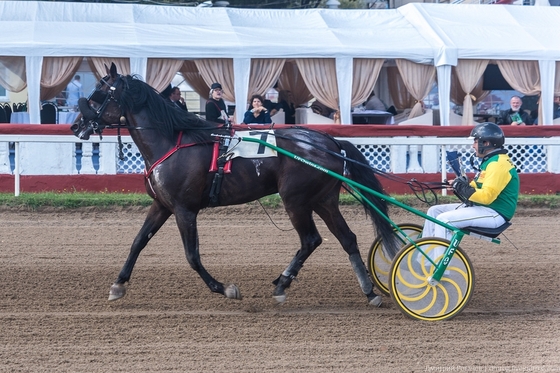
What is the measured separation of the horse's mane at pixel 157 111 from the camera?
6309mm

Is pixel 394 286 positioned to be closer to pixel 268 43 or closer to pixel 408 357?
pixel 408 357

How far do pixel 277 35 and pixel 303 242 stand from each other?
9984 mm

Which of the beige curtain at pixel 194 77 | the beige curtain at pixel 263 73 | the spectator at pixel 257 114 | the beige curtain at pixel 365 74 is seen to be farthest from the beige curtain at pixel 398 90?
the spectator at pixel 257 114

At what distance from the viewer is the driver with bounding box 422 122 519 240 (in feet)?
18.6

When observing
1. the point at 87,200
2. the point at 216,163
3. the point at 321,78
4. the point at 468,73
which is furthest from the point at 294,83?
the point at 216,163

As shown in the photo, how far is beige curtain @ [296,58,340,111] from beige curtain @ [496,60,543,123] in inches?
138

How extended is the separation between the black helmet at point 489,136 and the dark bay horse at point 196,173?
39.2 inches

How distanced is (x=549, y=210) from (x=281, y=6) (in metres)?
15.9

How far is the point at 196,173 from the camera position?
20.2 feet

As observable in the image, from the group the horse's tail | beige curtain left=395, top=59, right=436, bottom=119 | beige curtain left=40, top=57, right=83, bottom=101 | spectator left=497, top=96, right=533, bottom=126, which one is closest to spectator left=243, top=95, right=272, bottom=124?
beige curtain left=40, top=57, right=83, bottom=101

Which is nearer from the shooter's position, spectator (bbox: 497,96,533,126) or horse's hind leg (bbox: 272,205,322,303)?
horse's hind leg (bbox: 272,205,322,303)

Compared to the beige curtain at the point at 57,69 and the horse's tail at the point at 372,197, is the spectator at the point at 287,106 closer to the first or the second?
the beige curtain at the point at 57,69

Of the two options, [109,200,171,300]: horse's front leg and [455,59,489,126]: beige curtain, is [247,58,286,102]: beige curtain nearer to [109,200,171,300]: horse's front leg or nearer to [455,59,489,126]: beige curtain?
[455,59,489,126]: beige curtain

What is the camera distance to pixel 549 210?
37.0 feet
